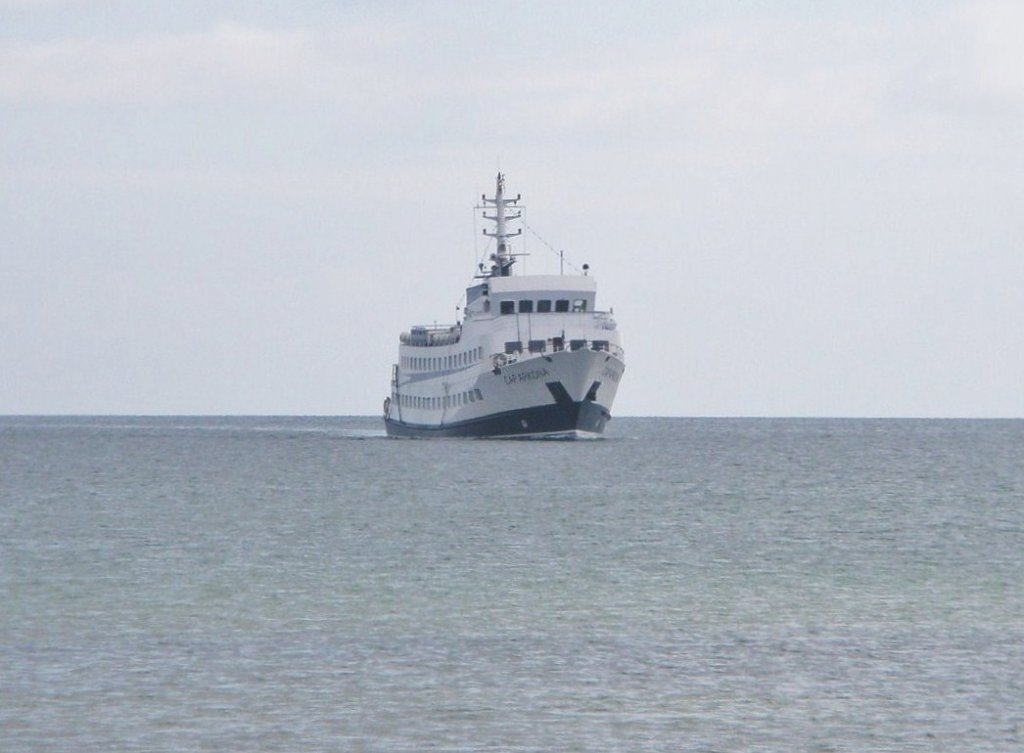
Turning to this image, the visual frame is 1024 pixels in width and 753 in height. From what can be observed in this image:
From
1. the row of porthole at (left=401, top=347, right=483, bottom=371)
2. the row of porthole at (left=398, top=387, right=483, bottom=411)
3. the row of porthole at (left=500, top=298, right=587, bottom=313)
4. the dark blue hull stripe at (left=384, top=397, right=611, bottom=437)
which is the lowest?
the dark blue hull stripe at (left=384, top=397, right=611, bottom=437)

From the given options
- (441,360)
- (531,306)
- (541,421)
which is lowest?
(541,421)

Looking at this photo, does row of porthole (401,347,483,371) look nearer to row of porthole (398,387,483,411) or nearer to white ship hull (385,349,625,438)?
white ship hull (385,349,625,438)

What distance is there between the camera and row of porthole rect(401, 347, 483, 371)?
A: 362 feet

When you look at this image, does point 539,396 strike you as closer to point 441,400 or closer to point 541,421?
point 541,421

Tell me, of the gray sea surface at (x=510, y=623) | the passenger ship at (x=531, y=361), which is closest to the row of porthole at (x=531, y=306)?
the passenger ship at (x=531, y=361)

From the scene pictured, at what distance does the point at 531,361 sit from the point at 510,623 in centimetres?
6898

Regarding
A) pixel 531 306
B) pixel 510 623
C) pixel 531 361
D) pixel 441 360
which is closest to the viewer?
pixel 510 623

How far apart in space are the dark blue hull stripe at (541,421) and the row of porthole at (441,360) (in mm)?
3770

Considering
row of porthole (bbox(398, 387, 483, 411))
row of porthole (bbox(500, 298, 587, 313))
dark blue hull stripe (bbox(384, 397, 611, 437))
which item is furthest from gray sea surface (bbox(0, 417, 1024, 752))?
row of porthole (bbox(398, 387, 483, 411))

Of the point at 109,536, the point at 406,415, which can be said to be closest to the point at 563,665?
the point at 109,536

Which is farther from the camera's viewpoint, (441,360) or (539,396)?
(441,360)

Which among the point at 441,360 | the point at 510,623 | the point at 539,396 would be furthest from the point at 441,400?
Result: the point at 510,623

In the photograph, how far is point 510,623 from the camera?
33.3m

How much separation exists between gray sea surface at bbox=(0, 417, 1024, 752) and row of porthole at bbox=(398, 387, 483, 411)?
116 feet
